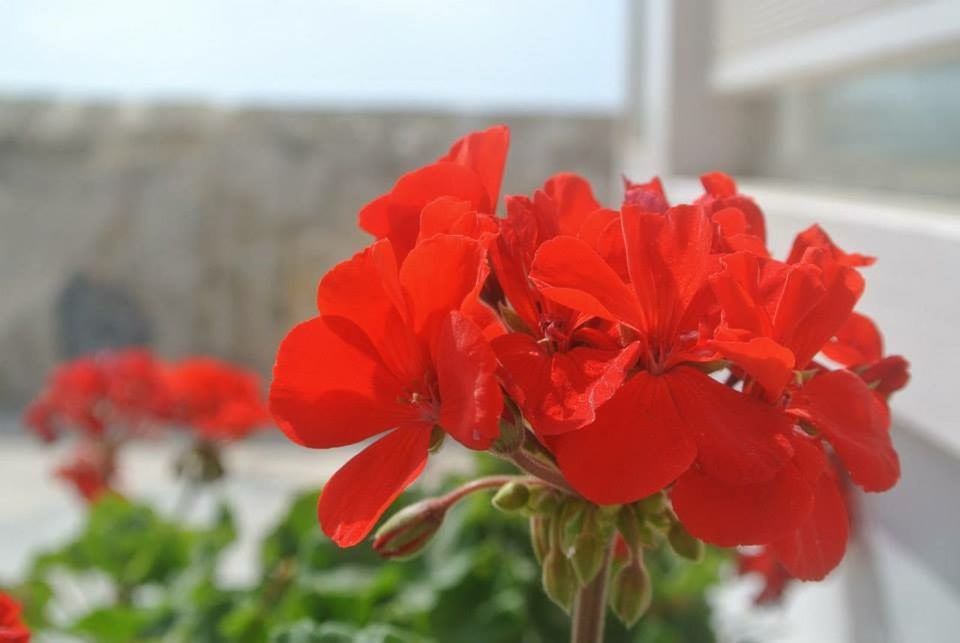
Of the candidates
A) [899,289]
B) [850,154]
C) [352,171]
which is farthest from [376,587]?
[352,171]

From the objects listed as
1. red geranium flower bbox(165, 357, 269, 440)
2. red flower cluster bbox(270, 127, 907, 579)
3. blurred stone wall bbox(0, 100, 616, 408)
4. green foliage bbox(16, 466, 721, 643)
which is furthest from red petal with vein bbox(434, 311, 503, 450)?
blurred stone wall bbox(0, 100, 616, 408)

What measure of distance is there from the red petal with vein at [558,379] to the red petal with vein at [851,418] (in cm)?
5

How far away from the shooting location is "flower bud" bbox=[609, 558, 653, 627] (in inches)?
13.6

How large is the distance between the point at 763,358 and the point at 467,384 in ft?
0.25

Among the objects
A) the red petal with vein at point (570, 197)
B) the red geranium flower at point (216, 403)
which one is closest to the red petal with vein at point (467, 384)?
the red petal with vein at point (570, 197)

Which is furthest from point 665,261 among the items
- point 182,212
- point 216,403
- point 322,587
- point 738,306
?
point 182,212

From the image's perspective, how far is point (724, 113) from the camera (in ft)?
3.51

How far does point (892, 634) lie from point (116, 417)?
0.71m

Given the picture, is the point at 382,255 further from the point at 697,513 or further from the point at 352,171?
the point at 352,171

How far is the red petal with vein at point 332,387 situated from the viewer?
0.29 meters

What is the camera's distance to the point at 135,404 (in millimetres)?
939

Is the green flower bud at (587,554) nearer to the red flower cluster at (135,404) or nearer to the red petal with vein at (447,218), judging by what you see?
the red petal with vein at (447,218)

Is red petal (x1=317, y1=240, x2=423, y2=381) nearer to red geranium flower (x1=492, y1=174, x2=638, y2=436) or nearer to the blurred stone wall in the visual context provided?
red geranium flower (x1=492, y1=174, x2=638, y2=436)

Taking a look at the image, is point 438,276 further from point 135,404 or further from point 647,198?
point 135,404
